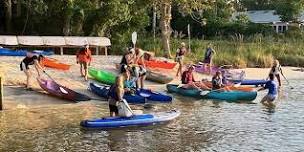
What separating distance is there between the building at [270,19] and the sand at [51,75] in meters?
30.8

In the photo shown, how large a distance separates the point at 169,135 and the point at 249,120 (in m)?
3.67

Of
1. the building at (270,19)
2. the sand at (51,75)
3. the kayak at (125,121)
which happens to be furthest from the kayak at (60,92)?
the building at (270,19)

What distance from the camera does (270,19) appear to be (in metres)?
71.2

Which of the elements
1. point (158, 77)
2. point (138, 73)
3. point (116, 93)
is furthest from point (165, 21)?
point (116, 93)

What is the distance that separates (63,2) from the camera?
34812mm

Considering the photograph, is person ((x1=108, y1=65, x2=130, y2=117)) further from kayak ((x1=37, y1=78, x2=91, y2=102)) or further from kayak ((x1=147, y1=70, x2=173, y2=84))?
kayak ((x1=147, y1=70, x2=173, y2=84))

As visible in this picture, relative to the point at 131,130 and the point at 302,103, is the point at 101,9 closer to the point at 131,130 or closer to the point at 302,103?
the point at 302,103

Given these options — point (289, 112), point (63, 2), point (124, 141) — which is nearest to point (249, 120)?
point (289, 112)

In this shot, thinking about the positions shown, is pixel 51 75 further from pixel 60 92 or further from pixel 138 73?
pixel 138 73

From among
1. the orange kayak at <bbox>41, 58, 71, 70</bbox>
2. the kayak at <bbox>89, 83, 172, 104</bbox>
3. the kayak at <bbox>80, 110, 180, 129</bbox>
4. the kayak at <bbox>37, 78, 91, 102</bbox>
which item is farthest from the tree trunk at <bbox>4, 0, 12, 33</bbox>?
the kayak at <bbox>80, 110, 180, 129</bbox>

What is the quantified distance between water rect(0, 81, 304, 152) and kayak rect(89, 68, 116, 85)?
4185 mm

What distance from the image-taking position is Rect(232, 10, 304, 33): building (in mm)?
64812

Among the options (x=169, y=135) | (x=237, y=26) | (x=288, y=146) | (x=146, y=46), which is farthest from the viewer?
(x=237, y=26)

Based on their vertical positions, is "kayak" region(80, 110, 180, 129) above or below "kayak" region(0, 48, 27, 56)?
below
